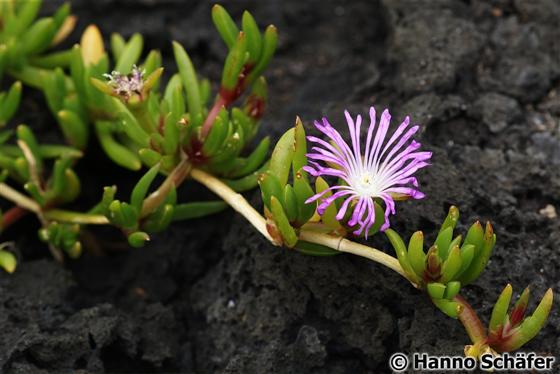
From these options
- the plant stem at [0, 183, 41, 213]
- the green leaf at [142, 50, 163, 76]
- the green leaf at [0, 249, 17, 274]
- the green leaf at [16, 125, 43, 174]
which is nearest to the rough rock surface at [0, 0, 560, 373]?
the green leaf at [0, 249, 17, 274]

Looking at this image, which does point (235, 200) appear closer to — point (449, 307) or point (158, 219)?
point (158, 219)

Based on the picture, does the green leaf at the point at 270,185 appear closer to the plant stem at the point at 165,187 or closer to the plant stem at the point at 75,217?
the plant stem at the point at 165,187

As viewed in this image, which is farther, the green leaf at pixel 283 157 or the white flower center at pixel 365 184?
the green leaf at pixel 283 157

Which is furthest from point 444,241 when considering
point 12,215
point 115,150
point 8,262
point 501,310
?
point 12,215

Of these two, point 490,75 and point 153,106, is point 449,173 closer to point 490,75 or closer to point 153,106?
point 490,75

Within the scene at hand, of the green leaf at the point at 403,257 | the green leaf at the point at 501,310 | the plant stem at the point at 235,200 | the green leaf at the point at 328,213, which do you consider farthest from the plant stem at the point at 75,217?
the green leaf at the point at 501,310

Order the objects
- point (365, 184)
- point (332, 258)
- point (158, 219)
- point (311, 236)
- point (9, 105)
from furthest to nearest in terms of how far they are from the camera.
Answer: point (9, 105) → point (158, 219) → point (332, 258) → point (311, 236) → point (365, 184)
